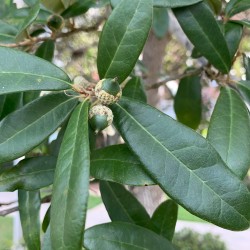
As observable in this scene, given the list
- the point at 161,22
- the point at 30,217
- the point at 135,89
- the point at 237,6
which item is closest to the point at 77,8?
the point at 135,89

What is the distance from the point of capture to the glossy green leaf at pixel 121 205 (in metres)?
0.88

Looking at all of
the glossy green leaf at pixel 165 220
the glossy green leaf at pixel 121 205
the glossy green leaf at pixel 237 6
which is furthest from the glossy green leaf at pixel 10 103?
the glossy green leaf at pixel 237 6

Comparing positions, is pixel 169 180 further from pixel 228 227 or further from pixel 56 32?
pixel 56 32

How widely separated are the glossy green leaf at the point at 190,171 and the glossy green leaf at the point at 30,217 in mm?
290

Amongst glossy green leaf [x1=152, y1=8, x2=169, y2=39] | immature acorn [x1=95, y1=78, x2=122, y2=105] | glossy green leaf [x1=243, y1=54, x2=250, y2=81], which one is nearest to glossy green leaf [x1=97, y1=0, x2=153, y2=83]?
immature acorn [x1=95, y1=78, x2=122, y2=105]

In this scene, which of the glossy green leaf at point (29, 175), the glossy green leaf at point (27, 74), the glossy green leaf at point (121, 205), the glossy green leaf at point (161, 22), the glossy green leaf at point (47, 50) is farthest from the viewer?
the glossy green leaf at point (161, 22)

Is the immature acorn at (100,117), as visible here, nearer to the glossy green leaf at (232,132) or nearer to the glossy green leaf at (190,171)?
the glossy green leaf at (190,171)

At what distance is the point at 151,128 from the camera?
0.65m

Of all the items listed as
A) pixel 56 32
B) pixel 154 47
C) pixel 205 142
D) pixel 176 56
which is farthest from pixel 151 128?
pixel 176 56

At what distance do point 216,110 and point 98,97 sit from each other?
9.2 inches

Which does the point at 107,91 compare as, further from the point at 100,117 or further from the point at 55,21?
the point at 55,21

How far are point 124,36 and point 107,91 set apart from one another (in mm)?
88

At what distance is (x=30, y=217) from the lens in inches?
33.7

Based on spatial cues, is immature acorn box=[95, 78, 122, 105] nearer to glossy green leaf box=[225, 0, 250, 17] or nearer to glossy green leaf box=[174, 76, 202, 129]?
glossy green leaf box=[225, 0, 250, 17]
